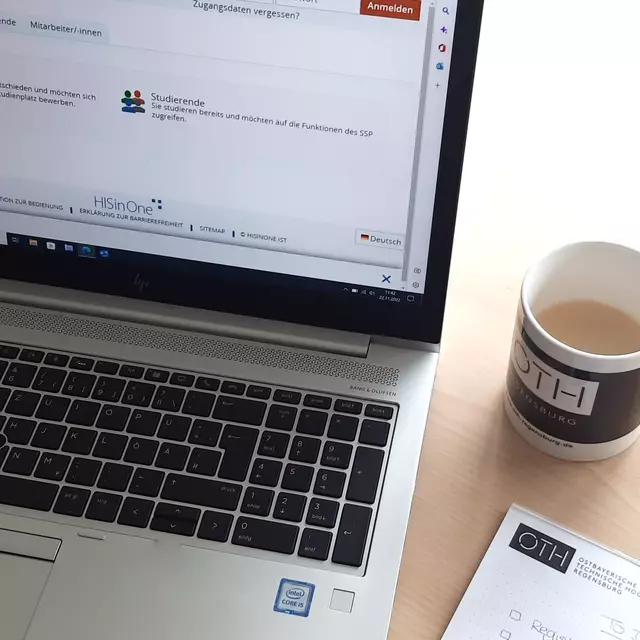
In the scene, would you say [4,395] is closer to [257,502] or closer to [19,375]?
[19,375]

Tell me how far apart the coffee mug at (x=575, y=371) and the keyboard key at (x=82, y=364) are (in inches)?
11.9

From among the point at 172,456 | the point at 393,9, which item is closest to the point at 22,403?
the point at 172,456

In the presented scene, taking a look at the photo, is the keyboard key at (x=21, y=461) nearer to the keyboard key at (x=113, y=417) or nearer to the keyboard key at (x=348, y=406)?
the keyboard key at (x=113, y=417)

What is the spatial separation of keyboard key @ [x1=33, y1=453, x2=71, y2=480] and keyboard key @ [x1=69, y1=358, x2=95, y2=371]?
0.07m

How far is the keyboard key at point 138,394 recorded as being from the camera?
62 cm

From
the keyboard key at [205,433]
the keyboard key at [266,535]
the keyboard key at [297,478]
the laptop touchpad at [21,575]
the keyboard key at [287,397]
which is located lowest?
the laptop touchpad at [21,575]

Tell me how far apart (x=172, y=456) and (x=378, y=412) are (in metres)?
0.14

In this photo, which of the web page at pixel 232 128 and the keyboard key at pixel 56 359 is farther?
the keyboard key at pixel 56 359

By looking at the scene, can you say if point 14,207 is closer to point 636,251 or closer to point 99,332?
point 99,332

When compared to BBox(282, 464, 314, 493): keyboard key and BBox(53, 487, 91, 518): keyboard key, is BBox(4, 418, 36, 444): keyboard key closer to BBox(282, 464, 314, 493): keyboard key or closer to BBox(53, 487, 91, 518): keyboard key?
BBox(53, 487, 91, 518): keyboard key

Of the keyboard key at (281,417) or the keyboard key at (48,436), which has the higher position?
the keyboard key at (281,417)

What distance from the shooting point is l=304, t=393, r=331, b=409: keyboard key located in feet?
2.02

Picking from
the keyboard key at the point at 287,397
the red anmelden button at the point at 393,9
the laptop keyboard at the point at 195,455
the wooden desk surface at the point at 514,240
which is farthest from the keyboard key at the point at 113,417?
the red anmelden button at the point at 393,9

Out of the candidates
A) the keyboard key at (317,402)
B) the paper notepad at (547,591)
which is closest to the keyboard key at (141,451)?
the keyboard key at (317,402)
